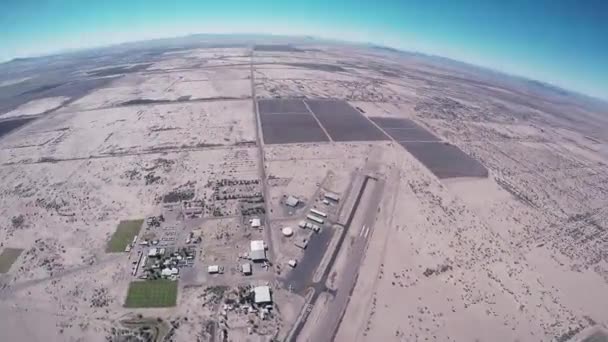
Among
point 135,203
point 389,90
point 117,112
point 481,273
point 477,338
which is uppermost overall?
point 389,90

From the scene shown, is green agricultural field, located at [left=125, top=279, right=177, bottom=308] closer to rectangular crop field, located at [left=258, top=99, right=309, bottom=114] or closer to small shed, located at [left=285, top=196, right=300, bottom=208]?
small shed, located at [left=285, top=196, right=300, bottom=208]

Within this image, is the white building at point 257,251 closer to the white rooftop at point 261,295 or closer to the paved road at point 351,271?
the white rooftop at point 261,295

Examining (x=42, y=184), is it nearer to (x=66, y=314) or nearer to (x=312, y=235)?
(x=66, y=314)

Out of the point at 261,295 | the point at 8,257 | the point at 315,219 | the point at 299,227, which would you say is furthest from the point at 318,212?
the point at 8,257

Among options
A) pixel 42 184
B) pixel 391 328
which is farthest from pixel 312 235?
pixel 42 184

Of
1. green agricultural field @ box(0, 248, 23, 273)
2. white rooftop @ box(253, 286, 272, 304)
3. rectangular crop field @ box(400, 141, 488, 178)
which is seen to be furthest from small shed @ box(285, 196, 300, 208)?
green agricultural field @ box(0, 248, 23, 273)

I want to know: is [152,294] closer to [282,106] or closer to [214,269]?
[214,269]
